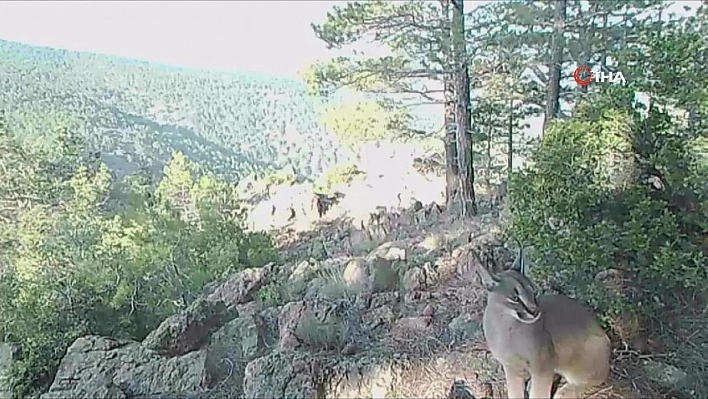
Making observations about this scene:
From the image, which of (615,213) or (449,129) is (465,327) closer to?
(615,213)

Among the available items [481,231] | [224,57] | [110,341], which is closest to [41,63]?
[224,57]

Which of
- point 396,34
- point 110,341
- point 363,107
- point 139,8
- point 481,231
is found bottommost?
point 481,231

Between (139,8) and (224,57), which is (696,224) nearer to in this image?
(224,57)

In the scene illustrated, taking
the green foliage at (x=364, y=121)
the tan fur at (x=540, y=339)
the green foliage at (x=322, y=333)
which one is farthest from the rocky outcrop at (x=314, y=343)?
the green foliage at (x=364, y=121)

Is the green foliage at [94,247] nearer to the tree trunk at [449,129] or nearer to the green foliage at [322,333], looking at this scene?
the green foliage at [322,333]

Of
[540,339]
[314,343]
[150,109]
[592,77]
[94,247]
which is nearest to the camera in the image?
[540,339]

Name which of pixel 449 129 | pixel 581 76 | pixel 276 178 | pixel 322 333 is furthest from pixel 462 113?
pixel 322 333

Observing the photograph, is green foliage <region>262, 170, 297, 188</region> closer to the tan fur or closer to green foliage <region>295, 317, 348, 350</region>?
green foliage <region>295, 317, 348, 350</region>
